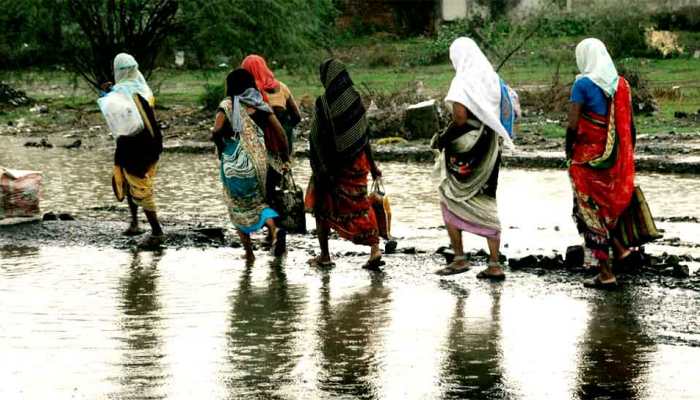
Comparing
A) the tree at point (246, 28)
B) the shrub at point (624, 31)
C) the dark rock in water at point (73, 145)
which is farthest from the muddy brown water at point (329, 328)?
the shrub at point (624, 31)

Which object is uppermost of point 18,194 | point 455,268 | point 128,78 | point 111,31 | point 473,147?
point 128,78

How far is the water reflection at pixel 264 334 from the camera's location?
646 cm

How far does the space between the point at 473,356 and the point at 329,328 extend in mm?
1102

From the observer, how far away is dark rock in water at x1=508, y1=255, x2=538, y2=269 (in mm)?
9859

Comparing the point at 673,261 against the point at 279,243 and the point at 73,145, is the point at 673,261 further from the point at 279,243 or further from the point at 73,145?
the point at 73,145

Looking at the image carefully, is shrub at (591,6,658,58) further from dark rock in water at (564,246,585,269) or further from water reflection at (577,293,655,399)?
water reflection at (577,293,655,399)

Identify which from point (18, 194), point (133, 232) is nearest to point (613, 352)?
point (133, 232)

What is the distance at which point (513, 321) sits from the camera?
7914mm

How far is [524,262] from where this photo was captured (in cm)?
987

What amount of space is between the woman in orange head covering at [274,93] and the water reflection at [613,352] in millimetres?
3495

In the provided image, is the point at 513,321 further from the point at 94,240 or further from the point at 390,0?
the point at 390,0

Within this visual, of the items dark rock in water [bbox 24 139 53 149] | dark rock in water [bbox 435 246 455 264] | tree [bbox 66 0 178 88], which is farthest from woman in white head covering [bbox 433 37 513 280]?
tree [bbox 66 0 178 88]

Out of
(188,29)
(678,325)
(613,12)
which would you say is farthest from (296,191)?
(613,12)

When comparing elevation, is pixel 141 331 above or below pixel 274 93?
below
